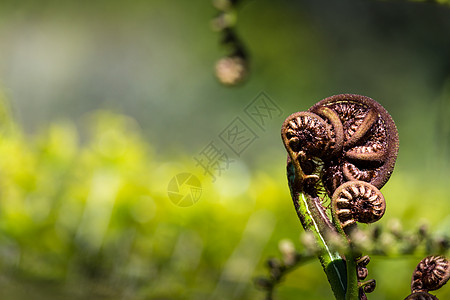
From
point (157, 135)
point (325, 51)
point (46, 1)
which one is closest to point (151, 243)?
point (157, 135)

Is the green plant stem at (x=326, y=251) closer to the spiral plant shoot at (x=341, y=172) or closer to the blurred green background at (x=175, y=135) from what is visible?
the spiral plant shoot at (x=341, y=172)

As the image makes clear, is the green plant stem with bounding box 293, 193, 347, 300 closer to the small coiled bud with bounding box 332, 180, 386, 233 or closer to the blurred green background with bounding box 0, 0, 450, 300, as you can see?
the small coiled bud with bounding box 332, 180, 386, 233

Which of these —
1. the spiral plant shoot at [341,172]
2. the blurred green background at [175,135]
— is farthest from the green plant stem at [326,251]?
the blurred green background at [175,135]

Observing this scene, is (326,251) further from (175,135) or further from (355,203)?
(175,135)

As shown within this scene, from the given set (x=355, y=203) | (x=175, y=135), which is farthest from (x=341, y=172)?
(x=175, y=135)

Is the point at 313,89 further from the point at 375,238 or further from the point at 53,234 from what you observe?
the point at 375,238

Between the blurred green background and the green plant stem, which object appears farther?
the blurred green background

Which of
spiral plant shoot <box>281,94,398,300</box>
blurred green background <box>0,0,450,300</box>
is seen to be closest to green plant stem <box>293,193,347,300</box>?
spiral plant shoot <box>281,94,398,300</box>
